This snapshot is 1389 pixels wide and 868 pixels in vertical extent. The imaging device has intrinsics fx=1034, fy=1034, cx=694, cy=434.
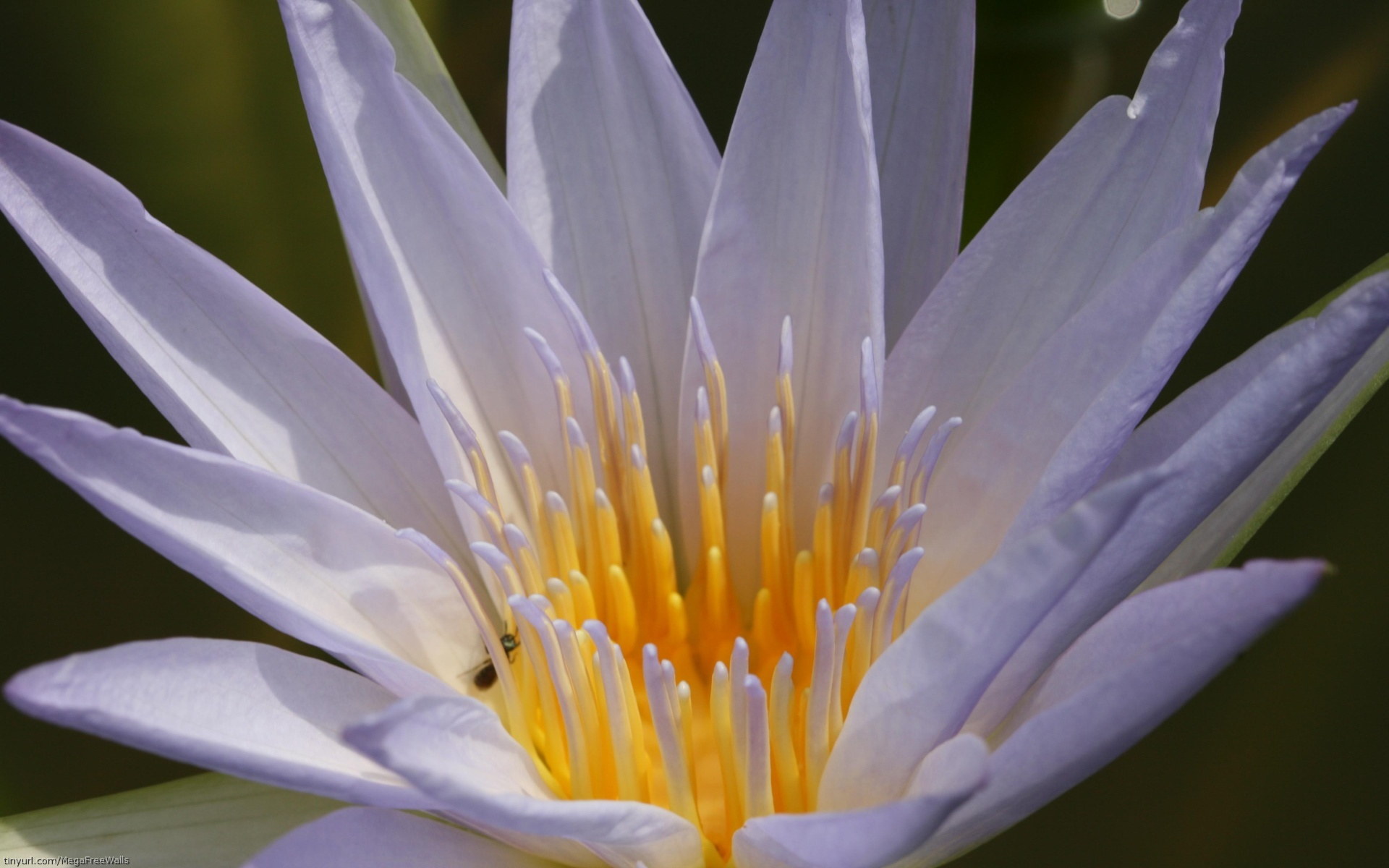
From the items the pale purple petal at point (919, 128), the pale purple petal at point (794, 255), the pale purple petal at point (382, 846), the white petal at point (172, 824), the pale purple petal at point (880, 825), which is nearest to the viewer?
the pale purple petal at point (880, 825)

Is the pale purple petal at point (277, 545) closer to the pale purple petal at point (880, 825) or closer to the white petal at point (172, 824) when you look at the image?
the white petal at point (172, 824)

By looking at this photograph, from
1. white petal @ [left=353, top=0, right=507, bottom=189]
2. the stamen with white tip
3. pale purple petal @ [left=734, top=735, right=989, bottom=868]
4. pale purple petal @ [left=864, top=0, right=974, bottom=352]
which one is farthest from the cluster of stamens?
white petal @ [left=353, top=0, right=507, bottom=189]

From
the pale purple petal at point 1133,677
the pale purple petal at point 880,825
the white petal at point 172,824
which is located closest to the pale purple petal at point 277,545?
the white petal at point 172,824

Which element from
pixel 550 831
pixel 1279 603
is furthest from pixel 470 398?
pixel 1279 603

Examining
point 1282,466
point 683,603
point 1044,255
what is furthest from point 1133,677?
point 683,603

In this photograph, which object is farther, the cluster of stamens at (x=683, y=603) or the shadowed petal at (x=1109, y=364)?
the cluster of stamens at (x=683, y=603)

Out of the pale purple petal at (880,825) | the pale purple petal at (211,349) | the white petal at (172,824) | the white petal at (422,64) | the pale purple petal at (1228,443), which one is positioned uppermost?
the white petal at (422,64)

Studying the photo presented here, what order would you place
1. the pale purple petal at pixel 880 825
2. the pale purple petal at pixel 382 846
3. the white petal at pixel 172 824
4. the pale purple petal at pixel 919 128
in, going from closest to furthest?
the pale purple petal at pixel 880 825, the pale purple petal at pixel 382 846, the white petal at pixel 172 824, the pale purple petal at pixel 919 128

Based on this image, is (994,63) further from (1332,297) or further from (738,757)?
(738,757)
